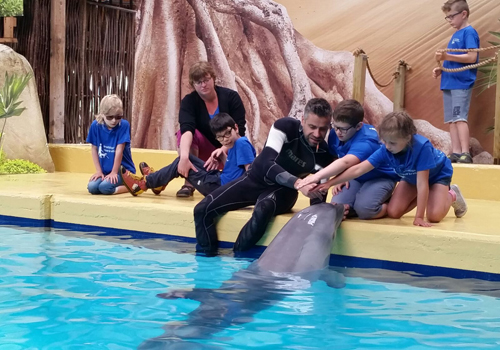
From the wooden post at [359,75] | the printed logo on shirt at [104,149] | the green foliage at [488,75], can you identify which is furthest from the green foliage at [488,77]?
the printed logo on shirt at [104,149]

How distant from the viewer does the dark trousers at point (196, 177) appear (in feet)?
20.4

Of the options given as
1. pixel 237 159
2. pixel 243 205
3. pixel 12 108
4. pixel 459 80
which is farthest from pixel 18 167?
pixel 459 80

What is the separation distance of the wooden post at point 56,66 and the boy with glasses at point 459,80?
5.86 meters

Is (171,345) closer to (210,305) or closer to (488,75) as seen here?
(210,305)

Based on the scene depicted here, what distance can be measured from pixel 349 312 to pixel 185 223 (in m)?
2.15

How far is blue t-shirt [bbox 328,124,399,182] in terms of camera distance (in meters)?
5.03

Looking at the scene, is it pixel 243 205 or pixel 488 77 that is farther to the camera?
pixel 488 77

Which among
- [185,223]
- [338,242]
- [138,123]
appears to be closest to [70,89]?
[138,123]

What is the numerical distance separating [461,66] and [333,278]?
13.7 feet

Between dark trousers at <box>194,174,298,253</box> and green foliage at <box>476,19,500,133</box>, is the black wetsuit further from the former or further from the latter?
green foliage at <box>476,19,500,133</box>

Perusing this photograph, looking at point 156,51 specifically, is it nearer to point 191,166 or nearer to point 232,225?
point 191,166

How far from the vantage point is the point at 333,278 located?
4.55 meters

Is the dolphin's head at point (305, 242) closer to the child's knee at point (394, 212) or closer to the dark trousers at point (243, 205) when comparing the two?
the dark trousers at point (243, 205)

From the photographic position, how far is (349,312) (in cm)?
383
